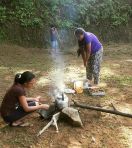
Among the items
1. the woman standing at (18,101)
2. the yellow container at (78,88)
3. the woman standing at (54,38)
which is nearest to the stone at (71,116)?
the woman standing at (18,101)

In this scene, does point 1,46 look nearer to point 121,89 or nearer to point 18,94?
point 121,89

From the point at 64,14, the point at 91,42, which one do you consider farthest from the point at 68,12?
the point at 91,42

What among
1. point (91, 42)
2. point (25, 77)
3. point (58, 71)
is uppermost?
point (91, 42)

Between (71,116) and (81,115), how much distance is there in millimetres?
605

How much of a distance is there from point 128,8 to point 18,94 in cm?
1543

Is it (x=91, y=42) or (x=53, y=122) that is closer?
(x=53, y=122)

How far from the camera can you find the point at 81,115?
6297 millimetres

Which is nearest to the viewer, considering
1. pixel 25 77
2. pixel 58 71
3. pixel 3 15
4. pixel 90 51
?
pixel 25 77

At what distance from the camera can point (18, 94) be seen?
5.38m

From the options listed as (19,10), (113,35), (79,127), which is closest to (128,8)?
(113,35)

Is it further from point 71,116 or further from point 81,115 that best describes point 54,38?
point 71,116

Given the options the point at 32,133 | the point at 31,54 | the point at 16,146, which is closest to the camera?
the point at 16,146

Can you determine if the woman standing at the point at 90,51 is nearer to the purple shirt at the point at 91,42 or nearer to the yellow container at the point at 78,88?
the purple shirt at the point at 91,42

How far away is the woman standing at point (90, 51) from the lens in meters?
7.47
